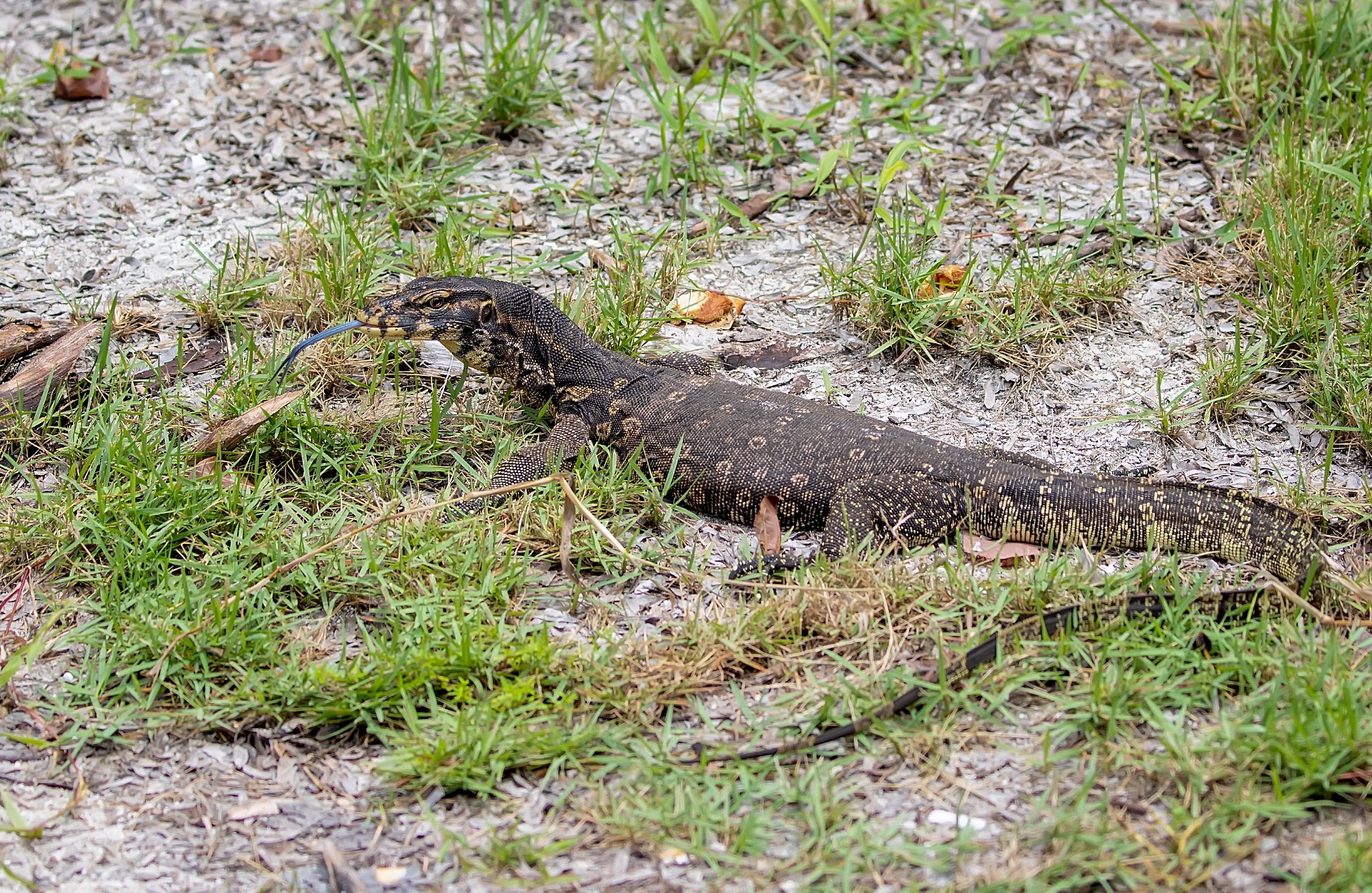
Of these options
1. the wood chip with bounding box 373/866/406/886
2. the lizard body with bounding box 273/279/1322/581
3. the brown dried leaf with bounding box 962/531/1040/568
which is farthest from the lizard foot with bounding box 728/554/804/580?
the wood chip with bounding box 373/866/406/886

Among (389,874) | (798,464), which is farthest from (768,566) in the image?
(389,874)

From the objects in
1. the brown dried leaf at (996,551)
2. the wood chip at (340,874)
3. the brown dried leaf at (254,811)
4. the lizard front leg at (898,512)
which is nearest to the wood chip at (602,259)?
the lizard front leg at (898,512)

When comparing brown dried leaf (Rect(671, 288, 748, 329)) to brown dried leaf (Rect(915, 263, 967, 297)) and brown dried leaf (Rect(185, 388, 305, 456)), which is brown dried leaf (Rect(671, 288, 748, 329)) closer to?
brown dried leaf (Rect(915, 263, 967, 297))

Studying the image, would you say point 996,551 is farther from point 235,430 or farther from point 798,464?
point 235,430

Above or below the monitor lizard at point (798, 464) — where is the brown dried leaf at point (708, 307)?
above

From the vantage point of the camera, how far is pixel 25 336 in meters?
6.01

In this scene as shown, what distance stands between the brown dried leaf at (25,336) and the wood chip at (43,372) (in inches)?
4.8

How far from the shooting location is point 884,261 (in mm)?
6344

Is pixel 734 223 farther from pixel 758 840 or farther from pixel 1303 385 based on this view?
pixel 758 840

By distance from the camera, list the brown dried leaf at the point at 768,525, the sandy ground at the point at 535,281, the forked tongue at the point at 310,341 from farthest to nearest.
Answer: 1. the forked tongue at the point at 310,341
2. the brown dried leaf at the point at 768,525
3. the sandy ground at the point at 535,281

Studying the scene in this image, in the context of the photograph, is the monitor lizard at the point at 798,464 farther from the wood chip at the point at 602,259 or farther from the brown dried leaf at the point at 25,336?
the brown dried leaf at the point at 25,336

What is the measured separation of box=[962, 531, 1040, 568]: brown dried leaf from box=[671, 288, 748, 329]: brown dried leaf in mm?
2078

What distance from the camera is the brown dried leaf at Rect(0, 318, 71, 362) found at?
5.95m

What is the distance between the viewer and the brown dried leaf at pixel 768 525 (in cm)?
512
